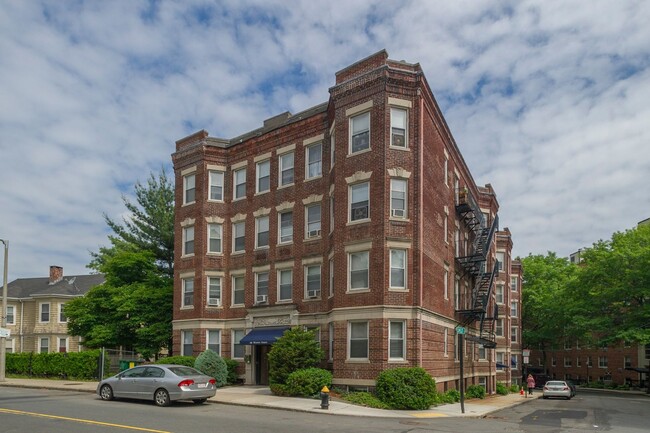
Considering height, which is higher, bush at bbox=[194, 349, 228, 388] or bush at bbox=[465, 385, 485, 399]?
bush at bbox=[194, 349, 228, 388]

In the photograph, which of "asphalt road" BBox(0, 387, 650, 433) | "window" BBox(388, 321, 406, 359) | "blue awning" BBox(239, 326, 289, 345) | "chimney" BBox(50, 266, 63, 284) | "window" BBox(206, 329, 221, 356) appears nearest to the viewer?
"asphalt road" BBox(0, 387, 650, 433)

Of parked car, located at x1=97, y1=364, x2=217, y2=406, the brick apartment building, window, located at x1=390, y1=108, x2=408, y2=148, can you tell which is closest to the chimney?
the brick apartment building

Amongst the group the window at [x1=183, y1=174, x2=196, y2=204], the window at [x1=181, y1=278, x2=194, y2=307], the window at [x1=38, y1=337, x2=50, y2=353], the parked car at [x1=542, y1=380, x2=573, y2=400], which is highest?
the window at [x1=183, y1=174, x2=196, y2=204]

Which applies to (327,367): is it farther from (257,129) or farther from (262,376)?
(257,129)

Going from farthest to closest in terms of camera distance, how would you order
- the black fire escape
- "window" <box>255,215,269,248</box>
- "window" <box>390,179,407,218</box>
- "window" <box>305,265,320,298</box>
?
the black fire escape < "window" <box>255,215,269,248</box> < "window" <box>305,265,320,298</box> < "window" <box>390,179,407,218</box>

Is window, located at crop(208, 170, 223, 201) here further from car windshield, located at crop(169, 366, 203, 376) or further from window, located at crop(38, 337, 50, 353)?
window, located at crop(38, 337, 50, 353)

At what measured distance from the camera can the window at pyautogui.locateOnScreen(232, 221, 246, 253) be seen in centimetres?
3326

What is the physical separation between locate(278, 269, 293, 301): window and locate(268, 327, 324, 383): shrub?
4.41 metres

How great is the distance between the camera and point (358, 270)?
25.5 m

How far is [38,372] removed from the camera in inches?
1404

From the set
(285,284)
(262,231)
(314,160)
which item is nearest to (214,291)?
(262,231)

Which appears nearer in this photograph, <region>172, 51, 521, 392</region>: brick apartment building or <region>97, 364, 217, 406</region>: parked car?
<region>97, 364, 217, 406</region>: parked car

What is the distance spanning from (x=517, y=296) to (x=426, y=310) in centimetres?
4403

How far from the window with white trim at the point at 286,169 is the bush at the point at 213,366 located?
9.48 m
